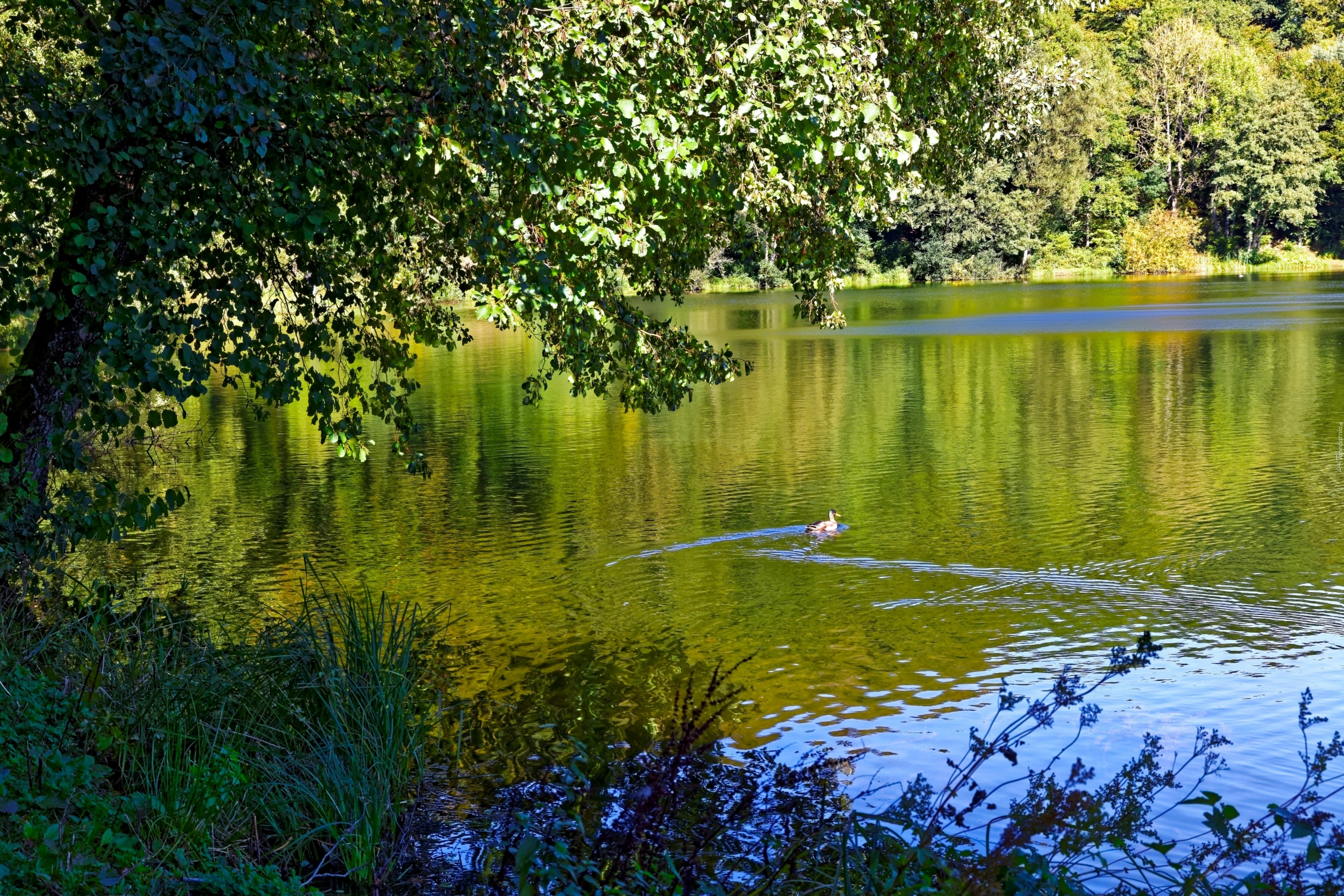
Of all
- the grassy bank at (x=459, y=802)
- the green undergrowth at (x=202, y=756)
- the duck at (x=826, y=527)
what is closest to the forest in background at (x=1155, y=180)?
the duck at (x=826, y=527)

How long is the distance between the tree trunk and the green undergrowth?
0.47m

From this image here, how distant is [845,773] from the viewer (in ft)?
25.7

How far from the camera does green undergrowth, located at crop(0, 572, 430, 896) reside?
183 inches

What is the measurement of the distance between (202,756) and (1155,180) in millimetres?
80068

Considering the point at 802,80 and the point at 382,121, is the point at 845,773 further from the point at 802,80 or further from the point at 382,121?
the point at 382,121

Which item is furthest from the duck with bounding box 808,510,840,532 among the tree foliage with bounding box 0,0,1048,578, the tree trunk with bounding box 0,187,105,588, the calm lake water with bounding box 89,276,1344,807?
the tree trunk with bounding box 0,187,105,588

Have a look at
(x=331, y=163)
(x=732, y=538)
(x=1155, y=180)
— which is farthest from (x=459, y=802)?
(x=1155, y=180)

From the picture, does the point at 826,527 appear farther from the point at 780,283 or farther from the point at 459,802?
the point at 780,283

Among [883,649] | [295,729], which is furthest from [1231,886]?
[883,649]

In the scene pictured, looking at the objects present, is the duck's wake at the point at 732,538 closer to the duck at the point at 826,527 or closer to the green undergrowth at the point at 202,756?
the duck at the point at 826,527

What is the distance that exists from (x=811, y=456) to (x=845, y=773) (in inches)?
486

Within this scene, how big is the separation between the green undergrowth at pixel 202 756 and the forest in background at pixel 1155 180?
60516mm

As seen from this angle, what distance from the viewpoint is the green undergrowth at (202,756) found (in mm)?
4660

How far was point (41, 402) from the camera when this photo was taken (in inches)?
291
